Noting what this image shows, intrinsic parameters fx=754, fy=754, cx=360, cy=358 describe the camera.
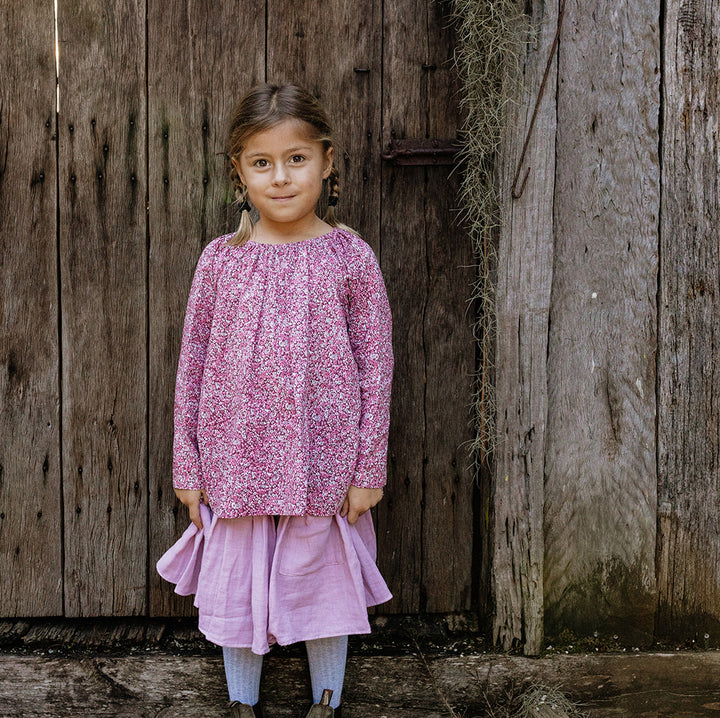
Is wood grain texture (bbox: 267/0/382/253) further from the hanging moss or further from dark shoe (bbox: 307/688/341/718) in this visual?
dark shoe (bbox: 307/688/341/718)

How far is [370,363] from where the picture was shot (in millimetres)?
1970

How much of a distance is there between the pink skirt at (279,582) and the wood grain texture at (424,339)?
458mm

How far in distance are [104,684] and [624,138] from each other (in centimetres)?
219

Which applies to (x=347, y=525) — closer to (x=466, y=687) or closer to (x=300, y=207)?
(x=466, y=687)

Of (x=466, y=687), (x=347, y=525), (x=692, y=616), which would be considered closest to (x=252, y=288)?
(x=347, y=525)

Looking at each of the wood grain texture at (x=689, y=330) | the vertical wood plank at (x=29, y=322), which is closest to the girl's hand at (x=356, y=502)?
the wood grain texture at (x=689, y=330)

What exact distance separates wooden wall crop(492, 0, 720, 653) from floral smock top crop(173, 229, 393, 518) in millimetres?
455

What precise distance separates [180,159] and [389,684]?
1698mm

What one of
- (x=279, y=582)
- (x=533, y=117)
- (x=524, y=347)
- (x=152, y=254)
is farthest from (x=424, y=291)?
(x=279, y=582)

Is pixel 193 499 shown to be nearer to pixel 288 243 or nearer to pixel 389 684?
pixel 288 243

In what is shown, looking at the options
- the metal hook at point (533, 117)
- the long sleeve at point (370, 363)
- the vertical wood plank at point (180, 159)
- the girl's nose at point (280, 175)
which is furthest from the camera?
the vertical wood plank at point (180, 159)

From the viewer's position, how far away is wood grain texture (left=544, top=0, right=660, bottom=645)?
6.99 ft

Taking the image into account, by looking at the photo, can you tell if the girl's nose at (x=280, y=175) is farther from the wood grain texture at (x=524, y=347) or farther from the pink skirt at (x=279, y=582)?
the pink skirt at (x=279, y=582)

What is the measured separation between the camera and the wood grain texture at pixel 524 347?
6.93 ft
